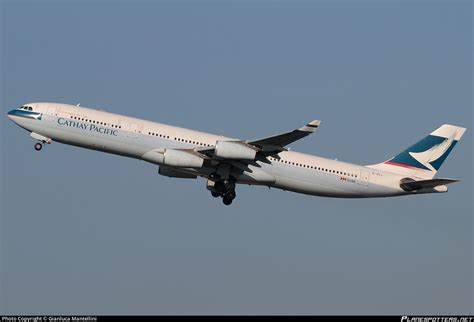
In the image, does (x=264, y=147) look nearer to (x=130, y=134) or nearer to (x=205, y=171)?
(x=205, y=171)

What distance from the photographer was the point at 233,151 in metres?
60.3

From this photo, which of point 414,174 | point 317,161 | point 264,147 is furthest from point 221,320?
point 414,174

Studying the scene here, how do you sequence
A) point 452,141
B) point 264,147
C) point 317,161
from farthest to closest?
point 452,141 → point 317,161 → point 264,147

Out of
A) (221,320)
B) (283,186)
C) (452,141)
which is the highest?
(452,141)

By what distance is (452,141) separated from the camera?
6894 centimetres

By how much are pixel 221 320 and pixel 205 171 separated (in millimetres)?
21610

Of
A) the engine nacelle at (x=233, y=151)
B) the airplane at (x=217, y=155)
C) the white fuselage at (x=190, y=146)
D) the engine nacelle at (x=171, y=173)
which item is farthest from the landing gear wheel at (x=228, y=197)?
the engine nacelle at (x=233, y=151)

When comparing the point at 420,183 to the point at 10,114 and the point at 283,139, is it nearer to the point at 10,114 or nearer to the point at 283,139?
the point at 283,139

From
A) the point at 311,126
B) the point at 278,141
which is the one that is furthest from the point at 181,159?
the point at 311,126

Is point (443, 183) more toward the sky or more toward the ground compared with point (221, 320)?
more toward the sky

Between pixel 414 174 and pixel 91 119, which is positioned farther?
pixel 414 174

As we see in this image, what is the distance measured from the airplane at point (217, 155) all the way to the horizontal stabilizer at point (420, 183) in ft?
0.16

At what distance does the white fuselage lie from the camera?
6144cm

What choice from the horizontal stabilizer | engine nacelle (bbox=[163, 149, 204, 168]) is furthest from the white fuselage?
engine nacelle (bbox=[163, 149, 204, 168])
